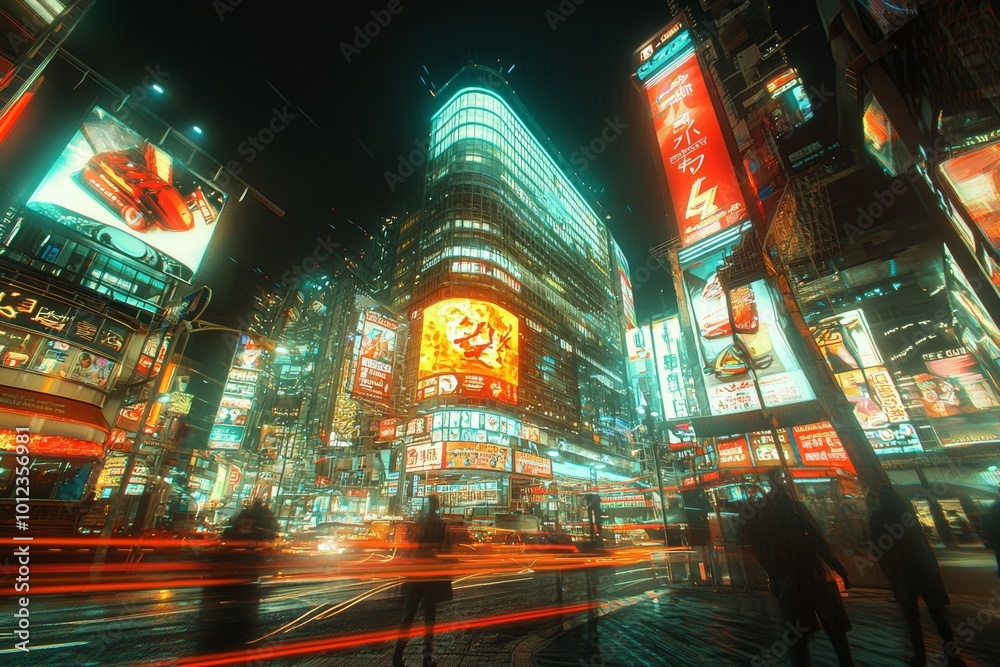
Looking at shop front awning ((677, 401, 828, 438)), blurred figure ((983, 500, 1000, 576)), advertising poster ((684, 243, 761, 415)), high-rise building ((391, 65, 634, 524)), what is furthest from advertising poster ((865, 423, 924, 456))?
high-rise building ((391, 65, 634, 524))

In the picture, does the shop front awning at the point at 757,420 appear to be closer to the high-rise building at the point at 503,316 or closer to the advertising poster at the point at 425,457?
the high-rise building at the point at 503,316

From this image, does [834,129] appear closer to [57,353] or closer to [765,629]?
[765,629]

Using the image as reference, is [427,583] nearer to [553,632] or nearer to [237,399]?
[553,632]

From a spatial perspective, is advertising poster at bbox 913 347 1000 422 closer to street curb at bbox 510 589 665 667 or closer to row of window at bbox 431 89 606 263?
street curb at bbox 510 589 665 667

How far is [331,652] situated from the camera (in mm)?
4797

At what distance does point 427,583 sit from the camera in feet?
16.6

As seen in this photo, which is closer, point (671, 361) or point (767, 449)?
point (767, 449)

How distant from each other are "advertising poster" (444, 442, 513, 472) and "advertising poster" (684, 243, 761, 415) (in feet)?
78.3

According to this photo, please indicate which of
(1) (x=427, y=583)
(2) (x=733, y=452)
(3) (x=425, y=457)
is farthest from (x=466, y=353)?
(1) (x=427, y=583)

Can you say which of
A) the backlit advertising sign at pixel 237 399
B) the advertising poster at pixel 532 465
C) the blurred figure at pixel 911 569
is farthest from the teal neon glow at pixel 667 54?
the backlit advertising sign at pixel 237 399

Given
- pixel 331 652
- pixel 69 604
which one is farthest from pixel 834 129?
pixel 69 604

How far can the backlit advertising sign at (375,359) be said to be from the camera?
3105cm

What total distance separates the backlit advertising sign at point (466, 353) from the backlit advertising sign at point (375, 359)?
12.6 ft

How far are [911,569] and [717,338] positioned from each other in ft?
33.0
